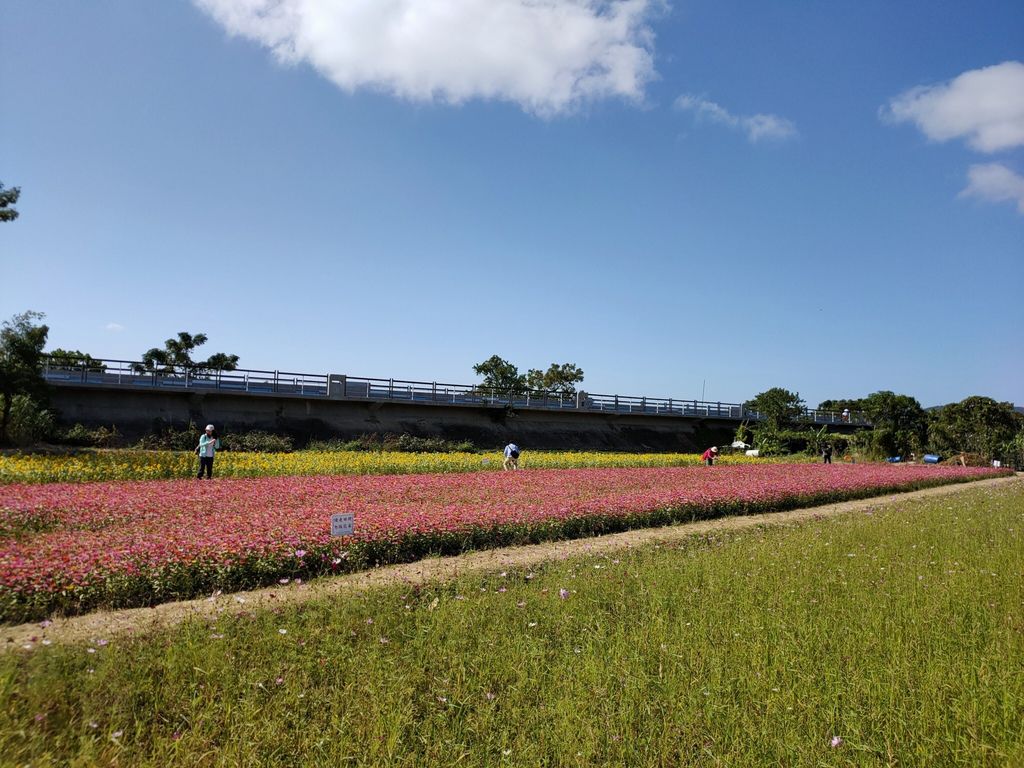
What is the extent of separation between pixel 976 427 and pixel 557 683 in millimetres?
44218

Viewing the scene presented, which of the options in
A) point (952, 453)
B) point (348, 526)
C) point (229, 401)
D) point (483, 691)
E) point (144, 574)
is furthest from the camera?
point (952, 453)

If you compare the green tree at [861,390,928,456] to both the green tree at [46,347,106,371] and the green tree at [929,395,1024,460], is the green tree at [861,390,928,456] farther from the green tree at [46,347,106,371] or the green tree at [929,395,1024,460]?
the green tree at [46,347,106,371]

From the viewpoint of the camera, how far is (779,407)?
45156 millimetres

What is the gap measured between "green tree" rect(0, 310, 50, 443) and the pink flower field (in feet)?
26.2

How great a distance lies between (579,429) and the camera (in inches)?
1537

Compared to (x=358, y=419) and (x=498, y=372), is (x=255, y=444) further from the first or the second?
(x=498, y=372)

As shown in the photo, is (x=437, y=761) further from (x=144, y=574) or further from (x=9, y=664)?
(x=144, y=574)

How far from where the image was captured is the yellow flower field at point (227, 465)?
1438 centimetres

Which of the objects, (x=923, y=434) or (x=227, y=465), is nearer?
(x=227, y=465)

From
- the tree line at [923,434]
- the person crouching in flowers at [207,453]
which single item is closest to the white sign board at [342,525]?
the person crouching in flowers at [207,453]

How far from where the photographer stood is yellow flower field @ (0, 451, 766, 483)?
14375 mm

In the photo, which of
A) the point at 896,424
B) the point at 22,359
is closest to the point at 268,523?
the point at 22,359

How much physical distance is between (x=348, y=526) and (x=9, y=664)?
374cm

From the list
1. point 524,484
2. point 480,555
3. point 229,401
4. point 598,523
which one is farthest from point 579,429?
point 480,555
